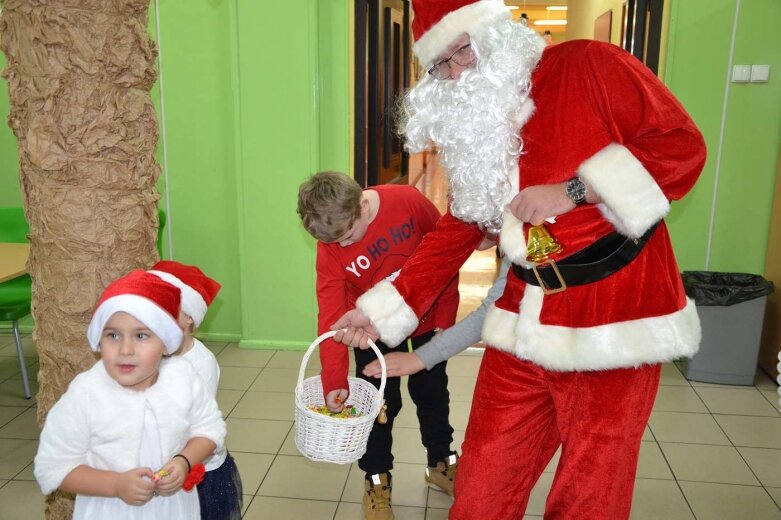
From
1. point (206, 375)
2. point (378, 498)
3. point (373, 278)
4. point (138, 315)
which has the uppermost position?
point (138, 315)

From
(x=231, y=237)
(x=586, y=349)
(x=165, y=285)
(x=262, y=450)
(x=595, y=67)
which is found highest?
(x=595, y=67)

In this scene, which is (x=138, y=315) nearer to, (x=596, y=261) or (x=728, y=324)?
(x=596, y=261)

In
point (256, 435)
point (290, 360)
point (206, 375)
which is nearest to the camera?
point (206, 375)

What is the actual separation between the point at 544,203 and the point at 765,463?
2118mm

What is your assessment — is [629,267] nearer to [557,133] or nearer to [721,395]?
[557,133]

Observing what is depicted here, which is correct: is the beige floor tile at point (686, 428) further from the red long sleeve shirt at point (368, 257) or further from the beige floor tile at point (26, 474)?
the beige floor tile at point (26, 474)

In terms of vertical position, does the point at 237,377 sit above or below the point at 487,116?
below

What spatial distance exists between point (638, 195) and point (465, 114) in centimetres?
46

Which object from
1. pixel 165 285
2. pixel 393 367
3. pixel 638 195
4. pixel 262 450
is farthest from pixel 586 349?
pixel 262 450

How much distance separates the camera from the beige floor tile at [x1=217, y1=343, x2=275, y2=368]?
13.5 feet

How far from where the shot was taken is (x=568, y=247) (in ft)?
5.28

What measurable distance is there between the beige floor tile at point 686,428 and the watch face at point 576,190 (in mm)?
2033

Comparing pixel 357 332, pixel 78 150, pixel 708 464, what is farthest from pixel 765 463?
pixel 78 150

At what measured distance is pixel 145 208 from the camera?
199 cm
